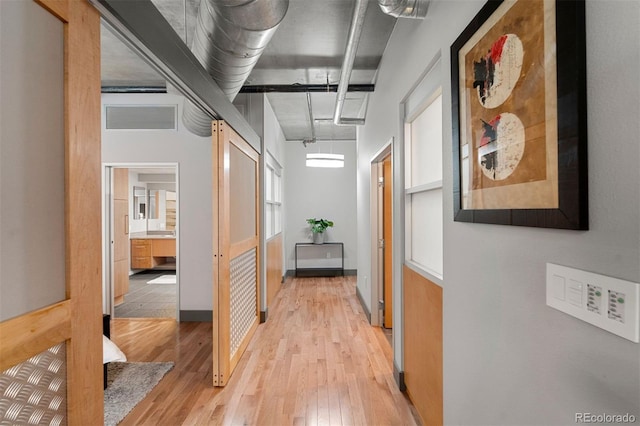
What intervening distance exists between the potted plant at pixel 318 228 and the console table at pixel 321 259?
151 mm

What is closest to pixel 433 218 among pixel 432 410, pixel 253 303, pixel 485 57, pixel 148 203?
pixel 485 57

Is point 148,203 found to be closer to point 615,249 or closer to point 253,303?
point 253,303

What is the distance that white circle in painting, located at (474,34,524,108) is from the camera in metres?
0.93

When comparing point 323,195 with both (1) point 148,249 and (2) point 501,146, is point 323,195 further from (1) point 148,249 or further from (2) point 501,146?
(2) point 501,146

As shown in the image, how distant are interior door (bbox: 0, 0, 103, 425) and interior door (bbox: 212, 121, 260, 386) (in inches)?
51.1

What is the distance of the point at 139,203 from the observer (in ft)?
23.6

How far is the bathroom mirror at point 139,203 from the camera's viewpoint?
7.06m

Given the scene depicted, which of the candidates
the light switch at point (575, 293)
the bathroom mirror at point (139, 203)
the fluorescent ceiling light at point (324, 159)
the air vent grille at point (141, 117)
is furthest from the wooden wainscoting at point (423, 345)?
the bathroom mirror at point (139, 203)

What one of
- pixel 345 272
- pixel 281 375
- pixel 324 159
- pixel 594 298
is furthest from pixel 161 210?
pixel 594 298

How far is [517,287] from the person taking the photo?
3.17ft

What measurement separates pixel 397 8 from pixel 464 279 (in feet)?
5.00

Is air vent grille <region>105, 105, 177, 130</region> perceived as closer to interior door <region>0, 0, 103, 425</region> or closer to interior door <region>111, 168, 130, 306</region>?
interior door <region>111, 168, 130, 306</region>

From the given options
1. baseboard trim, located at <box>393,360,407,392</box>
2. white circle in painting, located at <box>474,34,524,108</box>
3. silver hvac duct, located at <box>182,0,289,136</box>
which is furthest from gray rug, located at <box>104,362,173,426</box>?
Answer: white circle in painting, located at <box>474,34,524,108</box>

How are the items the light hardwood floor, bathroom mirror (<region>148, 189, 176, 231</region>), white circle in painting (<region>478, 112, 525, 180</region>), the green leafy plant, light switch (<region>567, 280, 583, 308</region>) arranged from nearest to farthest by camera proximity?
light switch (<region>567, 280, 583, 308</region>), white circle in painting (<region>478, 112, 525, 180</region>), the light hardwood floor, the green leafy plant, bathroom mirror (<region>148, 189, 176, 231</region>)
